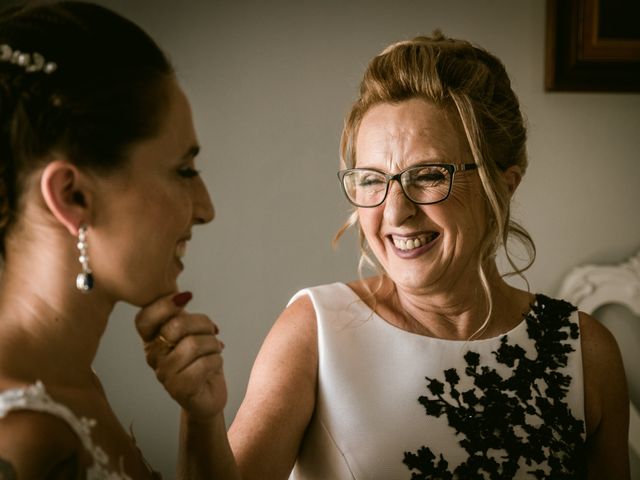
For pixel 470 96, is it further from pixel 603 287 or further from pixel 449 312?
pixel 603 287

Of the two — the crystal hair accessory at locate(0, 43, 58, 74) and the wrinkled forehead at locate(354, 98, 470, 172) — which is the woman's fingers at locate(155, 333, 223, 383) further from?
the wrinkled forehead at locate(354, 98, 470, 172)

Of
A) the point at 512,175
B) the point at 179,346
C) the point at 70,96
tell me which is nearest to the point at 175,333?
the point at 179,346

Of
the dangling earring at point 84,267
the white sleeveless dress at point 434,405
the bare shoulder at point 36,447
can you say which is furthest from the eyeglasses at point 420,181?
the bare shoulder at point 36,447

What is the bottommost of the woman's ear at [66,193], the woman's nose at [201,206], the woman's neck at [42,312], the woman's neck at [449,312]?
the woman's neck at [449,312]

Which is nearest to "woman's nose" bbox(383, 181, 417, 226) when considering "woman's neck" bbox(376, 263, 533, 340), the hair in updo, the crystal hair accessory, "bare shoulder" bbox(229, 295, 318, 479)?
"woman's neck" bbox(376, 263, 533, 340)

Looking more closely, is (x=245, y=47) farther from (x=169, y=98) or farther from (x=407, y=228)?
(x=169, y=98)

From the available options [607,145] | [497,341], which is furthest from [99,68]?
[607,145]

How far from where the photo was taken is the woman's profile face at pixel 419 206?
4.14 feet

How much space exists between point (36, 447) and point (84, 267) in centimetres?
19

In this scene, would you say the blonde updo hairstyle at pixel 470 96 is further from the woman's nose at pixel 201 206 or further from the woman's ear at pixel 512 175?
the woman's nose at pixel 201 206

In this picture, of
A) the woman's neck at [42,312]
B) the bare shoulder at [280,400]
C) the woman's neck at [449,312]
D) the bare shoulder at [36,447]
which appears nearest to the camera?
the bare shoulder at [36,447]

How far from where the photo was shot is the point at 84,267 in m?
0.70

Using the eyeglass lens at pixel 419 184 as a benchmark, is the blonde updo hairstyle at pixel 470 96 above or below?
above

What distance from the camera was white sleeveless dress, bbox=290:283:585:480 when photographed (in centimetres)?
125
